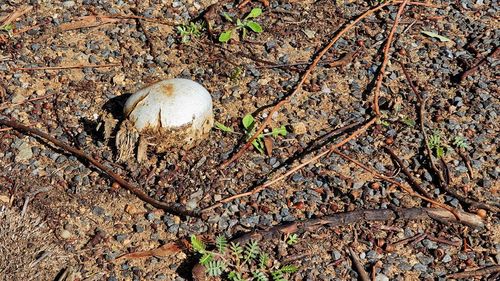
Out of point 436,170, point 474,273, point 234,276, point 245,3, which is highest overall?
point 245,3

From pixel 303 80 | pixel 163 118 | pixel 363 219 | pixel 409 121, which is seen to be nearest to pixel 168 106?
pixel 163 118

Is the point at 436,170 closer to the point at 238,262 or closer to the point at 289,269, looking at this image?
the point at 289,269

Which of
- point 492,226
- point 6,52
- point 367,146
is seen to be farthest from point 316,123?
point 6,52

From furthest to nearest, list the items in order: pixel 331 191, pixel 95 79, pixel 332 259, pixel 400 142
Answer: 1. pixel 95 79
2. pixel 400 142
3. pixel 331 191
4. pixel 332 259

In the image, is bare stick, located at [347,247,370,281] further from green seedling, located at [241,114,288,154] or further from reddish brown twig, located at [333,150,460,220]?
green seedling, located at [241,114,288,154]

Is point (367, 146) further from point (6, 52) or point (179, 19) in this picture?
point (6, 52)

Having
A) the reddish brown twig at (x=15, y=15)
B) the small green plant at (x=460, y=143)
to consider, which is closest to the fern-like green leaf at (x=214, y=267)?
the small green plant at (x=460, y=143)

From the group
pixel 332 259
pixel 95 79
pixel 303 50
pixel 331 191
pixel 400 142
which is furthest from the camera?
pixel 303 50

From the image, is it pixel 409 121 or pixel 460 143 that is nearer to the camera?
pixel 460 143
